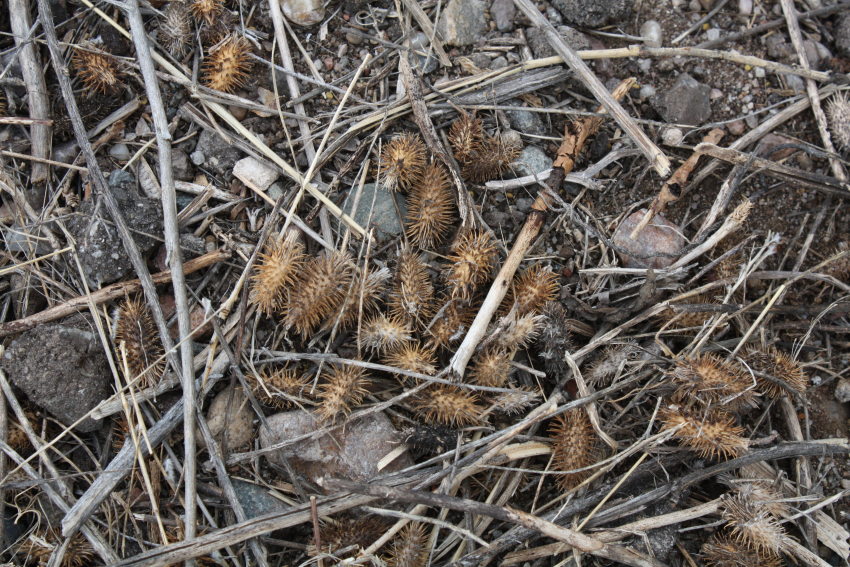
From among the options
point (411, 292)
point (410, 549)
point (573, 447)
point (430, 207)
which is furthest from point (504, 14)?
point (410, 549)

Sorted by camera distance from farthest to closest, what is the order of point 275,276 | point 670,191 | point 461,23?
point 461,23, point 670,191, point 275,276

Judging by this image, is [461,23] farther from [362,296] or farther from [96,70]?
[96,70]

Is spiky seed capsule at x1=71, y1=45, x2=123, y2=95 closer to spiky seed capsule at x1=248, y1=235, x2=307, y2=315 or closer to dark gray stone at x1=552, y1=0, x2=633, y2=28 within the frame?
spiky seed capsule at x1=248, y1=235, x2=307, y2=315

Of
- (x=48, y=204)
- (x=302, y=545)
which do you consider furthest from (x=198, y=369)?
(x=48, y=204)

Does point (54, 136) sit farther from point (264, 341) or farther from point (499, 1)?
point (499, 1)

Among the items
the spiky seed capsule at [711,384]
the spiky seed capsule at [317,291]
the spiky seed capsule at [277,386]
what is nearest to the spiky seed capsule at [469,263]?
the spiky seed capsule at [317,291]
